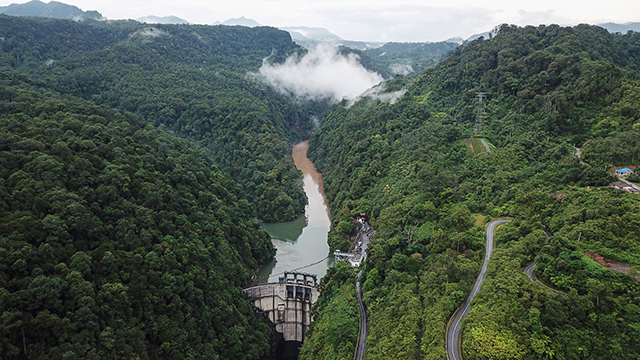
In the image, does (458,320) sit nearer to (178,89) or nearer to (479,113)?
(479,113)

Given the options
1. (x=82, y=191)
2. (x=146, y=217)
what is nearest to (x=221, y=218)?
(x=146, y=217)

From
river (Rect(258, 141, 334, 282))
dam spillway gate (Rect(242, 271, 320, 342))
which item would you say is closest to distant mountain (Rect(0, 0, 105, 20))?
river (Rect(258, 141, 334, 282))

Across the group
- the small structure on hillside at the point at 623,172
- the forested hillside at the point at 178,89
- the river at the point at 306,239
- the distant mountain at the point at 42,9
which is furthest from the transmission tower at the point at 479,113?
the distant mountain at the point at 42,9

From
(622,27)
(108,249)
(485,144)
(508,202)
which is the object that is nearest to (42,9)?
(108,249)

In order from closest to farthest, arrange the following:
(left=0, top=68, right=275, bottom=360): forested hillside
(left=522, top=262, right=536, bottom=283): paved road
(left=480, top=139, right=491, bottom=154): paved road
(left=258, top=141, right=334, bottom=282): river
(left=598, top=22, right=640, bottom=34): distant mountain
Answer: (left=0, top=68, right=275, bottom=360): forested hillside, (left=522, top=262, right=536, bottom=283): paved road, (left=480, top=139, right=491, bottom=154): paved road, (left=258, top=141, right=334, bottom=282): river, (left=598, top=22, right=640, bottom=34): distant mountain

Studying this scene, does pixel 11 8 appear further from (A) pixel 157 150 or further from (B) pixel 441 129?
(B) pixel 441 129

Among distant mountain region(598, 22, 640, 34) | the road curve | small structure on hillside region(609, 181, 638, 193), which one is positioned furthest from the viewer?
distant mountain region(598, 22, 640, 34)

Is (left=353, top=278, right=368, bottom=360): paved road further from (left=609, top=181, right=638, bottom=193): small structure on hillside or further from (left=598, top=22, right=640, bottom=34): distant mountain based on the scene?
(left=598, top=22, right=640, bottom=34): distant mountain

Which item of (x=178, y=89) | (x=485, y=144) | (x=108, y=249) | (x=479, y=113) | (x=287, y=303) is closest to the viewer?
(x=108, y=249)

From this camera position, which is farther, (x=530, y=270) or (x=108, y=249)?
(x=108, y=249)
